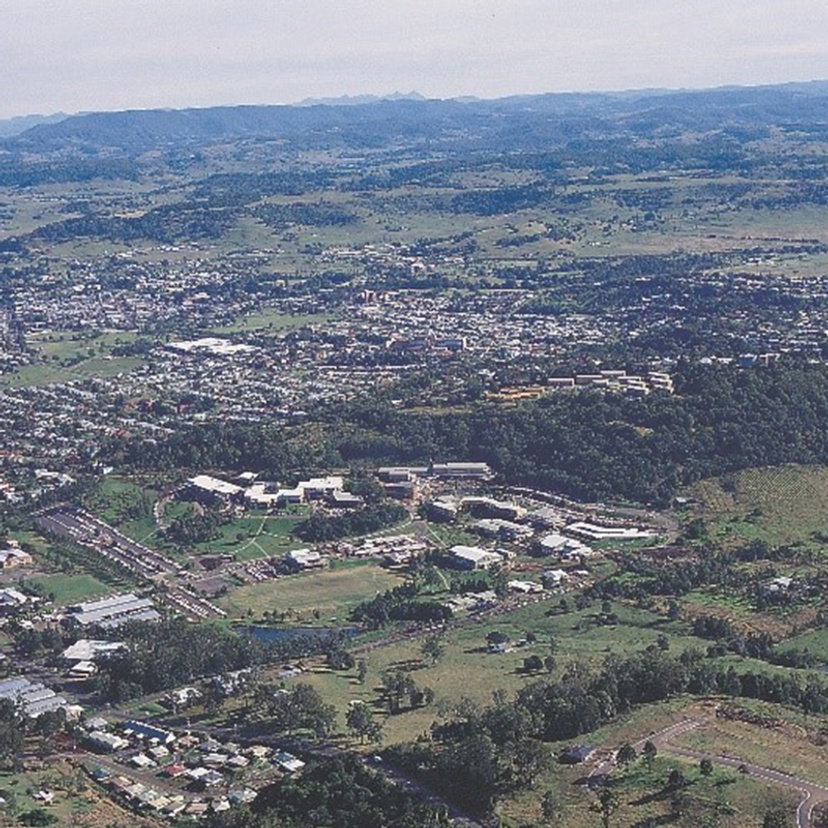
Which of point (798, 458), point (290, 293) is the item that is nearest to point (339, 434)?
point (798, 458)

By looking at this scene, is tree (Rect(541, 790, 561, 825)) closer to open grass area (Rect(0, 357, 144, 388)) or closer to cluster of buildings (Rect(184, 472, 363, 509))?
cluster of buildings (Rect(184, 472, 363, 509))

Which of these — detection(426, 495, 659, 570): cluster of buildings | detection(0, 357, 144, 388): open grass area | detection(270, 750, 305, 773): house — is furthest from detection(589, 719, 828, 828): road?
detection(0, 357, 144, 388): open grass area

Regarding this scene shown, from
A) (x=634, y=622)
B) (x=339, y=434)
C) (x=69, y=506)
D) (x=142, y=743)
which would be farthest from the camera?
(x=339, y=434)

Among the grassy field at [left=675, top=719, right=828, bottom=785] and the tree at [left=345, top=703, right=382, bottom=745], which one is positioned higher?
the grassy field at [left=675, top=719, right=828, bottom=785]

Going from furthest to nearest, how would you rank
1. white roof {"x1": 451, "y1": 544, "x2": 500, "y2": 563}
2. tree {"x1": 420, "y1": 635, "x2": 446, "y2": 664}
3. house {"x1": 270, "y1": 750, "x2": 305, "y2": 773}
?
white roof {"x1": 451, "y1": 544, "x2": 500, "y2": 563}, tree {"x1": 420, "y1": 635, "x2": 446, "y2": 664}, house {"x1": 270, "y1": 750, "x2": 305, "y2": 773}

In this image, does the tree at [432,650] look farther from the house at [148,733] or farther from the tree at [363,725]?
the house at [148,733]

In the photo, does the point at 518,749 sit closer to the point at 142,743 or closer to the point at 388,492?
the point at 142,743

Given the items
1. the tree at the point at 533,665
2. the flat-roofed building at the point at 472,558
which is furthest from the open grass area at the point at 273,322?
the tree at the point at 533,665
